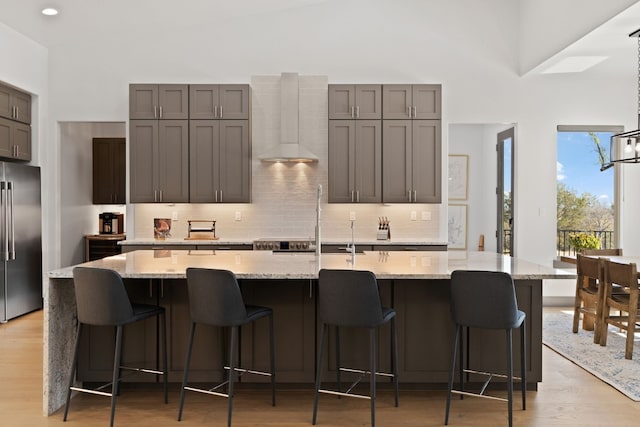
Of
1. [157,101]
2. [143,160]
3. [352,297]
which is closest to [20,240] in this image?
[143,160]

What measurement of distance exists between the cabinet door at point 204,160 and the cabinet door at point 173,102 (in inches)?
7.3

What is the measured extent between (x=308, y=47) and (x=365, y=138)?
4.71ft

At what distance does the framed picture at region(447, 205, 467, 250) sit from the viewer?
34.3ft

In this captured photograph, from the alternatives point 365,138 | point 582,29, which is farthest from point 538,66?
point 365,138

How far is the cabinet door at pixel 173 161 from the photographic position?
7.12 metres

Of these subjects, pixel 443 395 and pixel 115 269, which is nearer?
pixel 115 269

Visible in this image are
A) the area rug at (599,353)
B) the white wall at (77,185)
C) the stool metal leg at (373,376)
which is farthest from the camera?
the white wall at (77,185)

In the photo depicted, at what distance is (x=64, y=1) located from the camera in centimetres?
662

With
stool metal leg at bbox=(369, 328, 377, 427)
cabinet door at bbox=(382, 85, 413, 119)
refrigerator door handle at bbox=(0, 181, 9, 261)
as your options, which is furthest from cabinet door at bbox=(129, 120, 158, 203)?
stool metal leg at bbox=(369, 328, 377, 427)

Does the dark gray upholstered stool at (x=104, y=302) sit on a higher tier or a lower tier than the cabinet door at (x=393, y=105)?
lower

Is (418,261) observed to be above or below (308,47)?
below

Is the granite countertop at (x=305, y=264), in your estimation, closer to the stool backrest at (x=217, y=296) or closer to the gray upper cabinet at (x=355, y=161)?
the stool backrest at (x=217, y=296)

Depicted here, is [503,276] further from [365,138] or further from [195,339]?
[365,138]

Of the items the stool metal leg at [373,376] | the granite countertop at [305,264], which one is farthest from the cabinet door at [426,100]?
the stool metal leg at [373,376]
